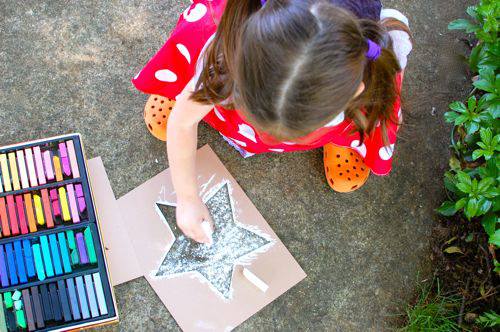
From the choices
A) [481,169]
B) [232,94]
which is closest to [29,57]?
[232,94]

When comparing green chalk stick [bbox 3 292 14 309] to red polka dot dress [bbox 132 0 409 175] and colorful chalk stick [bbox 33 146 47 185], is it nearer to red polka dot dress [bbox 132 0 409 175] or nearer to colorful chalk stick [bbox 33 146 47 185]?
colorful chalk stick [bbox 33 146 47 185]

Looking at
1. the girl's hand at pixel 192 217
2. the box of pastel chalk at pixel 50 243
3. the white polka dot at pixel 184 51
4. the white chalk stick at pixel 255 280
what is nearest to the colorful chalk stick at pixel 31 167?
the box of pastel chalk at pixel 50 243

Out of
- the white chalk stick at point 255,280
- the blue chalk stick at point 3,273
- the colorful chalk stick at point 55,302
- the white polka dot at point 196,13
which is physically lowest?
the white chalk stick at point 255,280

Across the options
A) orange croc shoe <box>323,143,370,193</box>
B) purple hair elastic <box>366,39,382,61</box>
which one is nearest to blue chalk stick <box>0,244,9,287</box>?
orange croc shoe <box>323,143,370,193</box>

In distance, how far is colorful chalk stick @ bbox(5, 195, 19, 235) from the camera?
4.41 feet

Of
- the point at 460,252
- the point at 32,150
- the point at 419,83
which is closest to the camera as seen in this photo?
the point at 32,150

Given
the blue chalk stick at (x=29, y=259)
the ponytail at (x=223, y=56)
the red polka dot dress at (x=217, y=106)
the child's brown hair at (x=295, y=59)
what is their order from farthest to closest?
1. the blue chalk stick at (x=29, y=259)
2. the red polka dot dress at (x=217, y=106)
3. the ponytail at (x=223, y=56)
4. the child's brown hair at (x=295, y=59)

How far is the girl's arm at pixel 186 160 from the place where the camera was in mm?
1231

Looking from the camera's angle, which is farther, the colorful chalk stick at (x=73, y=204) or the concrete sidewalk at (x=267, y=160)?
the concrete sidewalk at (x=267, y=160)

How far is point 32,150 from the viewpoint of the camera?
1.39m

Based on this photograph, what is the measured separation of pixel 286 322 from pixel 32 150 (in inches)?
31.5

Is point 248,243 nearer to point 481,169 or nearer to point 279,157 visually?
point 279,157

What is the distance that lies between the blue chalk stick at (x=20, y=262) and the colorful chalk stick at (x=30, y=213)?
0.15 ft

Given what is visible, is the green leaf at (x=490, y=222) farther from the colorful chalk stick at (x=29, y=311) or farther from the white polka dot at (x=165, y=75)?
the colorful chalk stick at (x=29, y=311)
